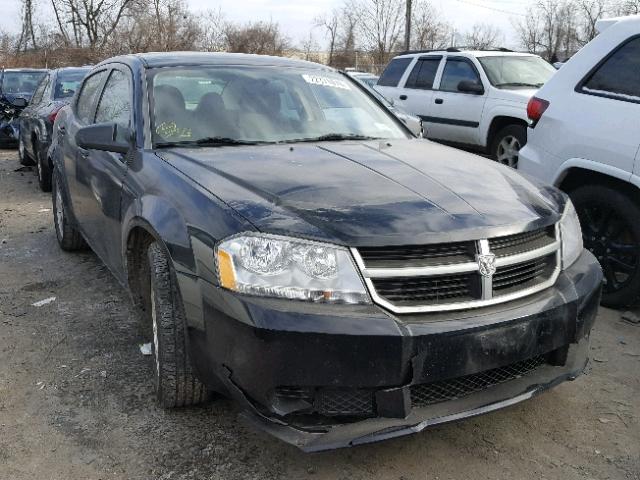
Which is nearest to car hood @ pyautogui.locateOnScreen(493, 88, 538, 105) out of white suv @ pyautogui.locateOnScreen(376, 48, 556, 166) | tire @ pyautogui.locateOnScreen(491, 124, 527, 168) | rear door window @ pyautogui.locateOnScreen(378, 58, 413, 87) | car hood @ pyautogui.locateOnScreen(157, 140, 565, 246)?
white suv @ pyautogui.locateOnScreen(376, 48, 556, 166)

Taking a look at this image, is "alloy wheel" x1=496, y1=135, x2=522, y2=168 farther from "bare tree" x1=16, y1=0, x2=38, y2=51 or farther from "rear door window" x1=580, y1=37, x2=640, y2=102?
"bare tree" x1=16, y1=0, x2=38, y2=51

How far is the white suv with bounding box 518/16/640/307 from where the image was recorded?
13.3 ft

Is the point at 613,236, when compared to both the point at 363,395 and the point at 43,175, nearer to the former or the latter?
the point at 363,395

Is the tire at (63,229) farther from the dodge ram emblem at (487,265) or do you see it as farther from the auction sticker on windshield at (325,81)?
the dodge ram emblem at (487,265)

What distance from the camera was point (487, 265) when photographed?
2.43 meters

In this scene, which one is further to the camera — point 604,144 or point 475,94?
point 475,94

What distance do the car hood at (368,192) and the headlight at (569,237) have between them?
75 millimetres

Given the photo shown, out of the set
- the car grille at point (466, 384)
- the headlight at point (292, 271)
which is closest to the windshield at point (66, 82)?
the headlight at point (292, 271)

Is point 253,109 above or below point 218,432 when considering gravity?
above

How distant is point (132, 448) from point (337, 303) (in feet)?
3.77

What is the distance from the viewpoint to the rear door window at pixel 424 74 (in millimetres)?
10203

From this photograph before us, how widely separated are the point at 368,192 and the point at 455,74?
300 inches

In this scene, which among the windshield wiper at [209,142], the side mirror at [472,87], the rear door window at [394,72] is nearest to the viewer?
the windshield wiper at [209,142]

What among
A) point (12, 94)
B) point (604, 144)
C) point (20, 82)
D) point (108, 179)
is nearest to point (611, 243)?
point (604, 144)
